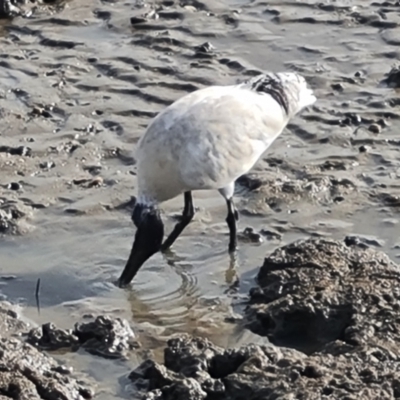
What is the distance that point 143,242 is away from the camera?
8.12 meters

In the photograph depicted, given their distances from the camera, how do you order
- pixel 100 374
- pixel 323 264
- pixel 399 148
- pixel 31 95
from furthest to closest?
pixel 31 95 → pixel 399 148 → pixel 323 264 → pixel 100 374

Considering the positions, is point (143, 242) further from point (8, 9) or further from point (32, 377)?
point (8, 9)

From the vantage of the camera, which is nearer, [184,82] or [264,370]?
[264,370]

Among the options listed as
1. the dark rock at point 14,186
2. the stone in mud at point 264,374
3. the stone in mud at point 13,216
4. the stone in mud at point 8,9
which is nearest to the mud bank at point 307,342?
the stone in mud at point 264,374

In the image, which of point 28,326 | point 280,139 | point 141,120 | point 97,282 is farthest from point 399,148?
point 28,326

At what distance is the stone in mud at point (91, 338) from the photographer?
7.29 m

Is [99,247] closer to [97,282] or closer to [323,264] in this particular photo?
[97,282]

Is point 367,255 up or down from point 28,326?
up

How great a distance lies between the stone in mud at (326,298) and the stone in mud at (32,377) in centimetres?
122

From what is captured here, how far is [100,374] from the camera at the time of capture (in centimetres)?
712

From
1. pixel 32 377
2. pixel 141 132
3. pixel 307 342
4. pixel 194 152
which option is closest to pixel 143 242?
pixel 194 152

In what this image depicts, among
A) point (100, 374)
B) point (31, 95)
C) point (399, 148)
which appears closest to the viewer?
point (100, 374)

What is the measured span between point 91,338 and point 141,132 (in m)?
3.11

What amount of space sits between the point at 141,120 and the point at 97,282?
2420mm
